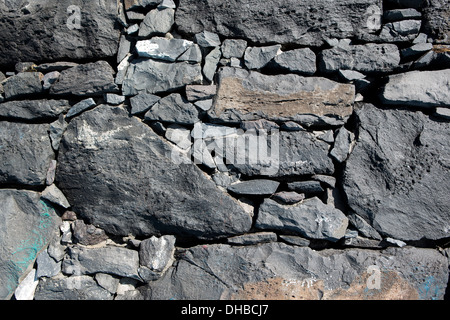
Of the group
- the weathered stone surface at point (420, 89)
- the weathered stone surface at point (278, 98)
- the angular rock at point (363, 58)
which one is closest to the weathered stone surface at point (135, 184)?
the weathered stone surface at point (278, 98)

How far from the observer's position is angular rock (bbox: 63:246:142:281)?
2070 mm

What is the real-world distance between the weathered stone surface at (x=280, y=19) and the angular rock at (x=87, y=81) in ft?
1.87

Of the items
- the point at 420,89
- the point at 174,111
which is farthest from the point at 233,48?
the point at 420,89

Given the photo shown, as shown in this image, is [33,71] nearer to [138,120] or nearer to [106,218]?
[138,120]

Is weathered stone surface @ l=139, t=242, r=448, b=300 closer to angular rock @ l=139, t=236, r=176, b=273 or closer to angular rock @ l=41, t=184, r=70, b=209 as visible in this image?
angular rock @ l=139, t=236, r=176, b=273

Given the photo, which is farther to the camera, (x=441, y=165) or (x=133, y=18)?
(x=133, y=18)

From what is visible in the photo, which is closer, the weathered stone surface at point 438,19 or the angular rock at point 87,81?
the weathered stone surface at point 438,19

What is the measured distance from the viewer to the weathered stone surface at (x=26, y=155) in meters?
2.17

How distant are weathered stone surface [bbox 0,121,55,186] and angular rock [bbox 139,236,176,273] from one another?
845 mm

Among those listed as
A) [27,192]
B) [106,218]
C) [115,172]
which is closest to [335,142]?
[115,172]

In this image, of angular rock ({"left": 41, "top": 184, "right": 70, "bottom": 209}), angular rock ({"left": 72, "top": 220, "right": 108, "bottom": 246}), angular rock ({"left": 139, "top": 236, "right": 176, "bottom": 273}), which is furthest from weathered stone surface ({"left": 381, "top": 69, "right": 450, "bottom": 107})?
angular rock ({"left": 41, "top": 184, "right": 70, "bottom": 209})

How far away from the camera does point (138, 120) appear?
2084 millimetres

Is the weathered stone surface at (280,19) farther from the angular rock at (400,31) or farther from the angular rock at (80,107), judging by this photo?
the angular rock at (80,107)

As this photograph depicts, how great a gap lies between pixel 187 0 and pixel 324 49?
943 mm
